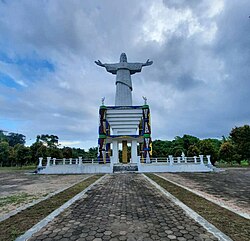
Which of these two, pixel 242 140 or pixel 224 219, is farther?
pixel 242 140

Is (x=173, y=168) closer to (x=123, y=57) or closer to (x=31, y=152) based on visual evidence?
(x=123, y=57)

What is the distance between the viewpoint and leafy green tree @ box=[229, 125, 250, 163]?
96.3 ft

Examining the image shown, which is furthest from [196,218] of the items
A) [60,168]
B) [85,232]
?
[60,168]

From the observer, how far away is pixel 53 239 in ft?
10.4

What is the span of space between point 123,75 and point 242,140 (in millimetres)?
21040

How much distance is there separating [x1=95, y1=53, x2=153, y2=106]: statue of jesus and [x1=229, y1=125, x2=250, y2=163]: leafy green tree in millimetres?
17875

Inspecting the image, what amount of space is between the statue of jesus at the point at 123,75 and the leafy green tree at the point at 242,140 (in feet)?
58.6

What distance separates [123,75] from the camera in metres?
26.9

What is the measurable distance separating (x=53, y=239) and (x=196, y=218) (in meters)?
2.93

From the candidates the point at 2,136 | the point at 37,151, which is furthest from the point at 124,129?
the point at 2,136


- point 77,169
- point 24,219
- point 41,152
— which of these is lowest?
point 24,219

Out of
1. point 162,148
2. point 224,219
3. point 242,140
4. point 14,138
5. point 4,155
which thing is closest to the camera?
point 224,219

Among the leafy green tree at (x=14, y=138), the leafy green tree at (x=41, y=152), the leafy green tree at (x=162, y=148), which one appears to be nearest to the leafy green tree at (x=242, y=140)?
the leafy green tree at (x=162, y=148)

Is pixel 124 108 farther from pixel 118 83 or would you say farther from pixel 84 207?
pixel 84 207
